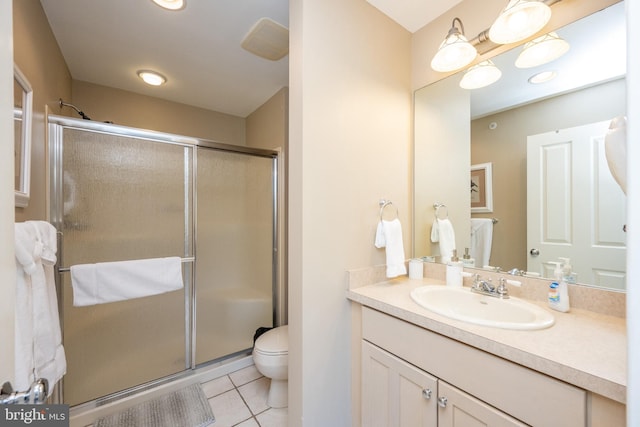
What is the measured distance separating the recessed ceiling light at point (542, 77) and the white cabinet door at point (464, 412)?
140cm

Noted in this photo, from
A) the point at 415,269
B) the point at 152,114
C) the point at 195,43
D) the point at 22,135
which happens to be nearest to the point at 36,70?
the point at 22,135

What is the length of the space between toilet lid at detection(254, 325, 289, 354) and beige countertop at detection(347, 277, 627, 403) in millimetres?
856

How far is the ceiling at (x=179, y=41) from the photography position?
142cm

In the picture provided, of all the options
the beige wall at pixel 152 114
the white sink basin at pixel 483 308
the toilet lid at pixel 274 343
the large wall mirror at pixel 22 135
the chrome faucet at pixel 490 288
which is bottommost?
the toilet lid at pixel 274 343

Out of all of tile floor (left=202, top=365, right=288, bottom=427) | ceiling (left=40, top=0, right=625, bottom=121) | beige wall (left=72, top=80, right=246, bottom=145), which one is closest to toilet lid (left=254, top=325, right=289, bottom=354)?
tile floor (left=202, top=365, right=288, bottom=427)

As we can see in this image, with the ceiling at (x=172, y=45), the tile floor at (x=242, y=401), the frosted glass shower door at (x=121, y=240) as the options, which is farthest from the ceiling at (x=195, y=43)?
the tile floor at (x=242, y=401)

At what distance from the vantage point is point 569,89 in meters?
1.08

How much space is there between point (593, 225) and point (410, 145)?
0.96 m

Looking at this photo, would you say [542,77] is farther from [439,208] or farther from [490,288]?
[490,288]

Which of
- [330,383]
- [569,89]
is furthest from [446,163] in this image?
[330,383]

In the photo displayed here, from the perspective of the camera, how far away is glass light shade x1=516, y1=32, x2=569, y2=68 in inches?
42.9

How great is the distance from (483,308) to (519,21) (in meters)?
1.33

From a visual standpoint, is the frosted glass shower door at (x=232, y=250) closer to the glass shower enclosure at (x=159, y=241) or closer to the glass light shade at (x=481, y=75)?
the glass shower enclosure at (x=159, y=241)

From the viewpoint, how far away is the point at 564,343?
0.74m
